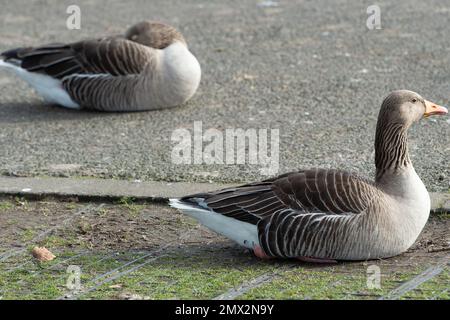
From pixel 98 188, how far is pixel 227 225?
1.65 m

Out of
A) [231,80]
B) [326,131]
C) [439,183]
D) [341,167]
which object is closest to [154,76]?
[231,80]

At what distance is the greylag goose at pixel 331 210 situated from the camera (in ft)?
19.2

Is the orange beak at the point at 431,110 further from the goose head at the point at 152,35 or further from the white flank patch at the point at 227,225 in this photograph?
the goose head at the point at 152,35

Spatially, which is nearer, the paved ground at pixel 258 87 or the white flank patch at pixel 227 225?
the white flank patch at pixel 227 225

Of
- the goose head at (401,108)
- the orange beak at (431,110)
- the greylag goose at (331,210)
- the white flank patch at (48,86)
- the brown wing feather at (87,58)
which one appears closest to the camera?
the greylag goose at (331,210)

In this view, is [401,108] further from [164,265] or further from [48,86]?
[48,86]

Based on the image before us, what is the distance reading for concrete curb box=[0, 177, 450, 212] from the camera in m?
7.21

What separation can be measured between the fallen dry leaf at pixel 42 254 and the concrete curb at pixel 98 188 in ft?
3.44

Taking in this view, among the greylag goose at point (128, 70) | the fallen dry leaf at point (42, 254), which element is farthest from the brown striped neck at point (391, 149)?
the greylag goose at point (128, 70)

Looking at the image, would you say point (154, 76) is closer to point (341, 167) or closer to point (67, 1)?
point (341, 167)

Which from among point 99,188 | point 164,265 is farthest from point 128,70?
point 164,265

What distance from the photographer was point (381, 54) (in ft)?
36.0

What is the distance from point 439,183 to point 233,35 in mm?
5327

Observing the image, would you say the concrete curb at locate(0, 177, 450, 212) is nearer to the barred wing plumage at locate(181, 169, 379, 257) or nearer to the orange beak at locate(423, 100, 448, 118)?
the barred wing plumage at locate(181, 169, 379, 257)
